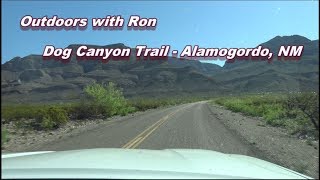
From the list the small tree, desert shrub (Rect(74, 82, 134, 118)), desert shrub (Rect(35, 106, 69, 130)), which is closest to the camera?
desert shrub (Rect(35, 106, 69, 130))

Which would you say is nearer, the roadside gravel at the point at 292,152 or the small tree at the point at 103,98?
the roadside gravel at the point at 292,152

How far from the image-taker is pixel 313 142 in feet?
60.8

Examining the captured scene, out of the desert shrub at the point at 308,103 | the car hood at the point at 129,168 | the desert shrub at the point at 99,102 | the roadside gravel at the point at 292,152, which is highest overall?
the desert shrub at the point at 99,102

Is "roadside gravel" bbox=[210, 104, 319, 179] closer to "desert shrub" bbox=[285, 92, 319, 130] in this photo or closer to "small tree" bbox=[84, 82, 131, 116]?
"desert shrub" bbox=[285, 92, 319, 130]

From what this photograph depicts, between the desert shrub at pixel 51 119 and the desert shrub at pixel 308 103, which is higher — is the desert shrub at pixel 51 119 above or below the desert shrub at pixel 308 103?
below

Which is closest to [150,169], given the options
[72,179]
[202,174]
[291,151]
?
[202,174]

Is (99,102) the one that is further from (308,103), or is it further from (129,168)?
(129,168)

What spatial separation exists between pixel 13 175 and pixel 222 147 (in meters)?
14.3

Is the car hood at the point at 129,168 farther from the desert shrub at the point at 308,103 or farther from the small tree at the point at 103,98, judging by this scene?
the small tree at the point at 103,98

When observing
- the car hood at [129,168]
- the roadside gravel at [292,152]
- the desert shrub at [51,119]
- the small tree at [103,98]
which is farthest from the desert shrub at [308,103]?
the small tree at [103,98]

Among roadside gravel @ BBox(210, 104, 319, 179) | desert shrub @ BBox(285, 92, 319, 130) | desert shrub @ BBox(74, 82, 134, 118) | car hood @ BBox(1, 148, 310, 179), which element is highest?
desert shrub @ BBox(74, 82, 134, 118)

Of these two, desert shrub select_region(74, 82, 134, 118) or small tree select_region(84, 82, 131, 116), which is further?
small tree select_region(84, 82, 131, 116)

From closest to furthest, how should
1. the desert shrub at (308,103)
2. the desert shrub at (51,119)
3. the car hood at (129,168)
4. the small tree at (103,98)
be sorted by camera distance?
the car hood at (129,168) < the desert shrub at (308,103) < the desert shrub at (51,119) < the small tree at (103,98)

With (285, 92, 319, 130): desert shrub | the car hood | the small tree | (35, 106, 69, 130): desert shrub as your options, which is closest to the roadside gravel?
(285, 92, 319, 130): desert shrub
